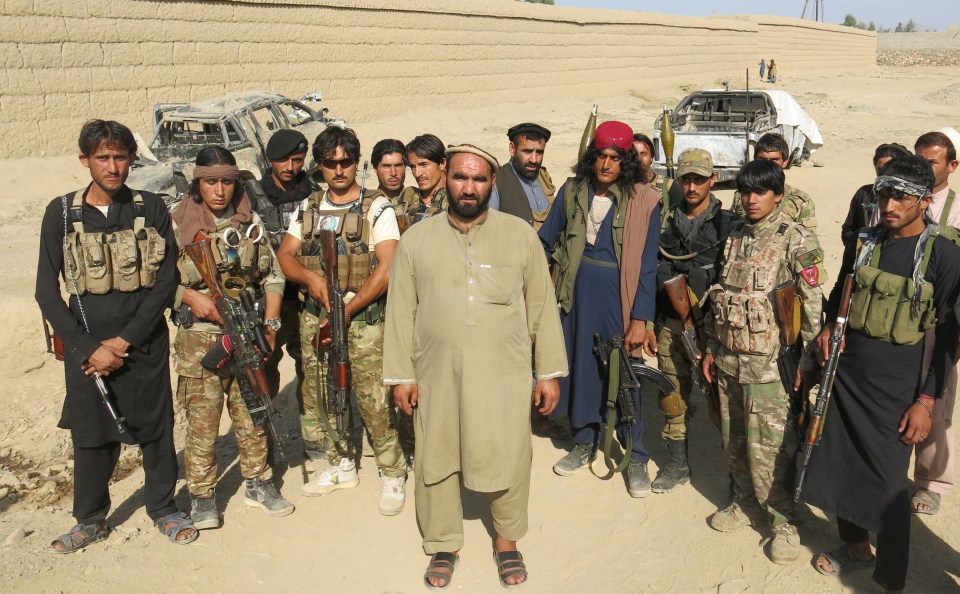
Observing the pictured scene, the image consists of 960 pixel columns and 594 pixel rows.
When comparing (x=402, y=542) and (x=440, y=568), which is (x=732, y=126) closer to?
(x=402, y=542)

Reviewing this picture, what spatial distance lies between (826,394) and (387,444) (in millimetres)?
2206

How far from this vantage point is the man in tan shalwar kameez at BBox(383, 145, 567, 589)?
3002mm

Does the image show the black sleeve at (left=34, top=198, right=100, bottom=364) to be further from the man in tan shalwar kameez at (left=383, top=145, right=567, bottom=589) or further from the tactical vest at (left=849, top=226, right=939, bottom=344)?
the tactical vest at (left=849, top=226, right=939, bottom=344)

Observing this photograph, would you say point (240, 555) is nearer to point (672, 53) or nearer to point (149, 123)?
point (149, 123)

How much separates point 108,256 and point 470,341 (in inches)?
68.6

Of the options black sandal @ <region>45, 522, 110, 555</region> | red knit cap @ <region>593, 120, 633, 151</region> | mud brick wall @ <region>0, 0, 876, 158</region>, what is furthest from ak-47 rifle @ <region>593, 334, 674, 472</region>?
mud brick wall @ <region>0, 0, 876, 158</region>

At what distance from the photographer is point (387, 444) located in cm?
398

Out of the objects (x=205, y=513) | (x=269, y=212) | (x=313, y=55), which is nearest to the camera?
(x=205, y=513)

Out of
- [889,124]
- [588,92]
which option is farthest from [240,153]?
[889,124]

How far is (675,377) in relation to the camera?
13.3 feet

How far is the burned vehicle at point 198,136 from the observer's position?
29.7ft

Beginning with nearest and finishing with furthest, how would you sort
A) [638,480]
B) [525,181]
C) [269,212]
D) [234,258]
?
[234,258] → [638,480] → [269,212] → [525,181]

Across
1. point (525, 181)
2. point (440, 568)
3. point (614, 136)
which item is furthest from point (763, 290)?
point (440, 568)

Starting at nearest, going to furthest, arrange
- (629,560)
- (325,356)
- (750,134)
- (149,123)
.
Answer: (629,560), (325,356), (750,134), (149,123)
